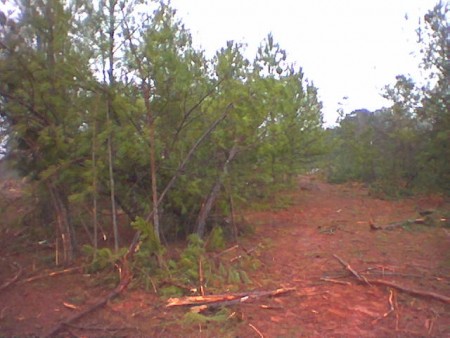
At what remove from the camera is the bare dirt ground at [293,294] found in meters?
5.43

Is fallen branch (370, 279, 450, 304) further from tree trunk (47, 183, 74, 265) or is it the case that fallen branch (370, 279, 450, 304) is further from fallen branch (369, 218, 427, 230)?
fallen branch (369, 218, 427, 230)

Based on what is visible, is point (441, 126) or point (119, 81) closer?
point (119, 81)

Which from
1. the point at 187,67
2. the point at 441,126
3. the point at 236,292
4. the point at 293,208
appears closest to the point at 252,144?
the point at 187,67

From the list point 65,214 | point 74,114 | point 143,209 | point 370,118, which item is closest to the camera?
point 74,114

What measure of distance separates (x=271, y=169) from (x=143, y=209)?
9.56 feet

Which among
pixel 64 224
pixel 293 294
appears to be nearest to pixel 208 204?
pixel 64 224

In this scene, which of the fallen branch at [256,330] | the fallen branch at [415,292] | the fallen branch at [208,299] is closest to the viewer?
the fallen branch at [256,330]

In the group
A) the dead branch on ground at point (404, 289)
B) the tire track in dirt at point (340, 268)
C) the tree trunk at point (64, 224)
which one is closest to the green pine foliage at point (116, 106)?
the tree trunk at point (64, 224)

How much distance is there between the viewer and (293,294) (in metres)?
6.57

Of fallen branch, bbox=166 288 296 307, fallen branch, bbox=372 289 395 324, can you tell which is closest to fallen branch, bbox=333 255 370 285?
fallen branch, bbox=372 289 395 324

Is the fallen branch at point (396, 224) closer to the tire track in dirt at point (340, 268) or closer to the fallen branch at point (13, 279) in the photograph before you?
the tire track in dirt at point (340, 268)

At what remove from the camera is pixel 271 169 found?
1057 cm

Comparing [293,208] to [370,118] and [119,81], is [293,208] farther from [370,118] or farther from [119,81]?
[119,81]

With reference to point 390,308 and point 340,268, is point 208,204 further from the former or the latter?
point 390,308
